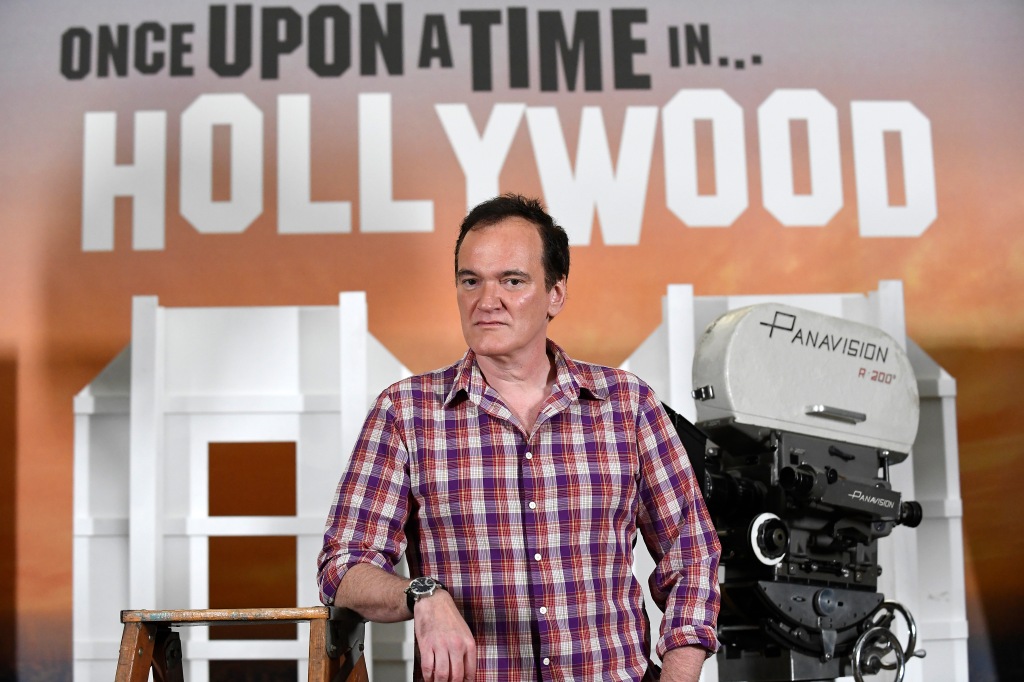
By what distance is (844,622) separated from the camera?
3.12 m

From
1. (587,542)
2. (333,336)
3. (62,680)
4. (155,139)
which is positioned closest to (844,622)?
(587,542)

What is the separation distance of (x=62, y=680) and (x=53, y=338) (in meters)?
1.22

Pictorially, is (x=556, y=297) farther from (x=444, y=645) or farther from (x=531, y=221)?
(x=444, y=645)

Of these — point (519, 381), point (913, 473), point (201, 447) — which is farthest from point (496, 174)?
point (519, 381)

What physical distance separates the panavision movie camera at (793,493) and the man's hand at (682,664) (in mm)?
804

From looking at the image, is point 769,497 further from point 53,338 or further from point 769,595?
point 53,338

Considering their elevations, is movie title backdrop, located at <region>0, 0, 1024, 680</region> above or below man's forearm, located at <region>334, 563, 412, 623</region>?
above

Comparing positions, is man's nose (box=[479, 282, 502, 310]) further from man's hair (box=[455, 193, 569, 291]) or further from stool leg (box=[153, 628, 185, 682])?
stool leg (box=[153, 628, 185, 682])

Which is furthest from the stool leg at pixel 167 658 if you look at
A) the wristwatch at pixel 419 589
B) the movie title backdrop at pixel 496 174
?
the movie title backdrop at pixel 496 174

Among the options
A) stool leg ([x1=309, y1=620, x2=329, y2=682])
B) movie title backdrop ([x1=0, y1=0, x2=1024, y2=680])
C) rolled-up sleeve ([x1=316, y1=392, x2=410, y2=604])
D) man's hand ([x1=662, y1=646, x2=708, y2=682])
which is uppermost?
movie title backdrop ([x1=0, y1=0, x2=1024, y2=680])

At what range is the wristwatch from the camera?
6.45 ft

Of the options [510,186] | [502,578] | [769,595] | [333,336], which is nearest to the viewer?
[502,578]

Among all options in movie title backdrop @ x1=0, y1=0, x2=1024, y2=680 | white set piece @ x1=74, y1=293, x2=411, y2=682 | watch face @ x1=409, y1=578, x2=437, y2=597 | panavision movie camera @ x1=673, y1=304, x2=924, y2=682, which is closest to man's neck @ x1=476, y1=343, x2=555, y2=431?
watch face @ x1=409, y1=578, x2=437, y2=597

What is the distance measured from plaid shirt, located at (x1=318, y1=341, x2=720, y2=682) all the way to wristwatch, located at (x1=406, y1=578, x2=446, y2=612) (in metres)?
0.16
